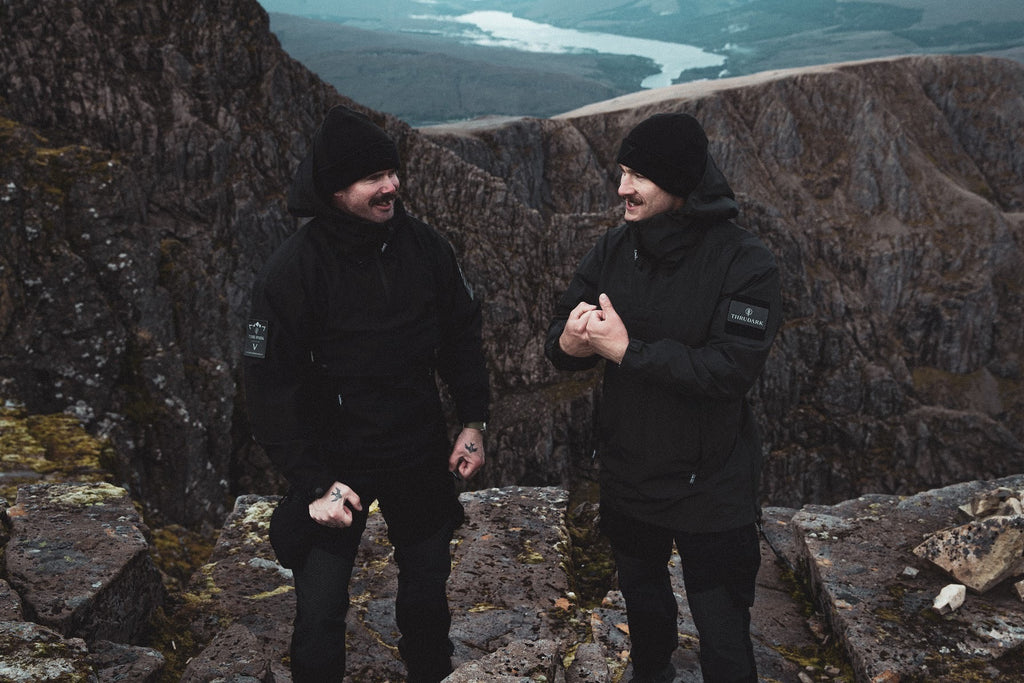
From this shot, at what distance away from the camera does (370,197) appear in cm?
409

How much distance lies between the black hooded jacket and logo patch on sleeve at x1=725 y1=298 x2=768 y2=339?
5.98 ft

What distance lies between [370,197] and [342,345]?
0.90 m

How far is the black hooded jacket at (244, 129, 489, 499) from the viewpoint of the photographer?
4000 millimetres

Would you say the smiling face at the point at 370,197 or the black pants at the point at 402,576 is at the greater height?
the smiling face at the point at 370,197

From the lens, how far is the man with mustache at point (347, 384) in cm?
401

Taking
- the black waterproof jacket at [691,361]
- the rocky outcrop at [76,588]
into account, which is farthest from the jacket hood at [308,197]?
the rocky outcrop at [76,588]

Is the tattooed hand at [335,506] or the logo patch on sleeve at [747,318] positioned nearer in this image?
the logo patch on sleeve at [747,318]

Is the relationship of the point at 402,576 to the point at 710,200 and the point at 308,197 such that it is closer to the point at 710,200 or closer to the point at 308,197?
the point at 308,197

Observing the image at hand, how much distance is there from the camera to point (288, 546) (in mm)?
4137

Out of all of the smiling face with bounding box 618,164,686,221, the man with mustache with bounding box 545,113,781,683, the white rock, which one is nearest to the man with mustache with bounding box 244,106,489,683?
the man with mustache with bounding box 545,113,781,683

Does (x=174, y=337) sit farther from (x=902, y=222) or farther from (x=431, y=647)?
(x=902, y=222)

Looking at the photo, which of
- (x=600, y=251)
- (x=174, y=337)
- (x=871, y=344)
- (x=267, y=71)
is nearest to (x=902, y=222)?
(x=871, y=344)

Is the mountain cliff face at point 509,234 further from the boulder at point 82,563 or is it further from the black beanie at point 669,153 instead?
the black beanie at point 669,153

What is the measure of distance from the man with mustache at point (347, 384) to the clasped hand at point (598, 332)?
0.96m
